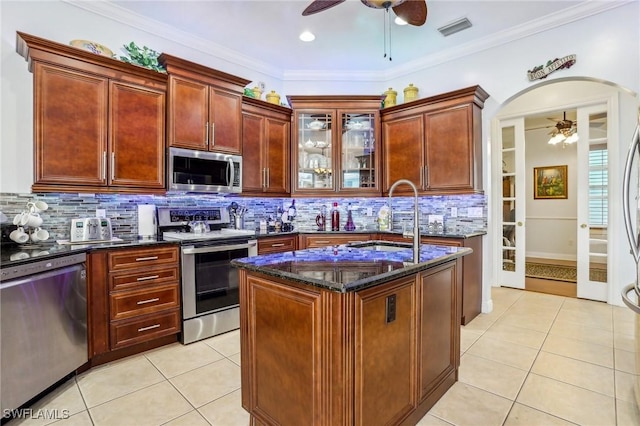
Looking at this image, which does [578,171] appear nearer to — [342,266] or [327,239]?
[327,239]

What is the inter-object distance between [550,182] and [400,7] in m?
6.45

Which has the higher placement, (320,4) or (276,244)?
(320,4)

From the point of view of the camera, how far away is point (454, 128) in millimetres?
3627

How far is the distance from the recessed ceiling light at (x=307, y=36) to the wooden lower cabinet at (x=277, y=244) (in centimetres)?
235

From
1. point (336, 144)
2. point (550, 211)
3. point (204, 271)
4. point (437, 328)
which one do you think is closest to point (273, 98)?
point (336, 144)

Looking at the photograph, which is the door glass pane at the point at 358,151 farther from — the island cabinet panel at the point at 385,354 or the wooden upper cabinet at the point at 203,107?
the island cabinet panel at the point at 385,354

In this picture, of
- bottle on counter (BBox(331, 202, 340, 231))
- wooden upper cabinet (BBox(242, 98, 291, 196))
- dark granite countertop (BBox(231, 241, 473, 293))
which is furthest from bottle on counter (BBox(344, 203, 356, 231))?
dark granite countertop (BBox(231, 241, 473, 293))

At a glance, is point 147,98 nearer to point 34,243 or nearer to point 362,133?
point 34,243

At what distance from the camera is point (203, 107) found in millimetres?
3264

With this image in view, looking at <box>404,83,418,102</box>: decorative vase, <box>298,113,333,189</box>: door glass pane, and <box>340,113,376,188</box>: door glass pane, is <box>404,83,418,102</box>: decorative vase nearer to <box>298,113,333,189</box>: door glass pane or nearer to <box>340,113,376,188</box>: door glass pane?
<box>340,113,376,188</box>: door glass pane

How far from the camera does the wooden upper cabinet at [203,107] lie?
3078 mm

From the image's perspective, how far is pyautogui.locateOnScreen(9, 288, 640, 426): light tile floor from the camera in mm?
1866

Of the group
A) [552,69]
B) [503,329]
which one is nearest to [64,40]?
[552,69]

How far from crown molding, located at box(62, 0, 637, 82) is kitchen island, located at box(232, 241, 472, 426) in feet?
10.0
